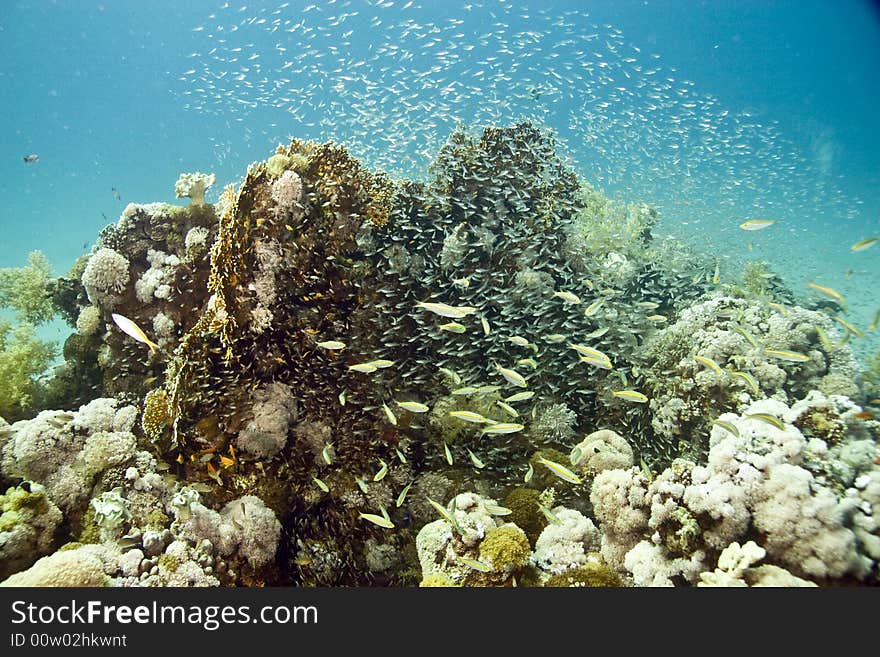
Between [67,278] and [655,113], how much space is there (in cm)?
2344

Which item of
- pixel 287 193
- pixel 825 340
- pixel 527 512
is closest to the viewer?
pixel 527 512

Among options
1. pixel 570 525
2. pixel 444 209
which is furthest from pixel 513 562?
pixel 444 209

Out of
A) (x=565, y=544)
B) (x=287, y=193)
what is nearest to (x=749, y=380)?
(x=565, y=544)

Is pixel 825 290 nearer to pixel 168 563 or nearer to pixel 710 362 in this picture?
pixel 710 362

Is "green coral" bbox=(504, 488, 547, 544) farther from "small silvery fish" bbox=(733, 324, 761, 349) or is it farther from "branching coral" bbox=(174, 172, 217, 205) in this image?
"branching coral" bbox=(174, 172, 217, 205)

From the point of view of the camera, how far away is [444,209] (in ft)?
25.7

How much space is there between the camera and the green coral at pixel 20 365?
26.2 feet

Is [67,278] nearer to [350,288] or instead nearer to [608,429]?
[350,288]

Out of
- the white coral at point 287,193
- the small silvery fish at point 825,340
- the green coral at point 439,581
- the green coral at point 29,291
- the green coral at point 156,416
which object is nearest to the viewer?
the green coral at point 439,581

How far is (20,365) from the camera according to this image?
828 centimetres

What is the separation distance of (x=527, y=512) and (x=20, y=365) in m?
9.30

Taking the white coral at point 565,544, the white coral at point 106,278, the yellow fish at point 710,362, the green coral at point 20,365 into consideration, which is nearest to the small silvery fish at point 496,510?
the white coral at point 565,544

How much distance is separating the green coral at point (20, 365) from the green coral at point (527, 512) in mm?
8584

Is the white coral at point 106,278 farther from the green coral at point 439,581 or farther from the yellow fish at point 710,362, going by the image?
the yellow fish at point 710,362
